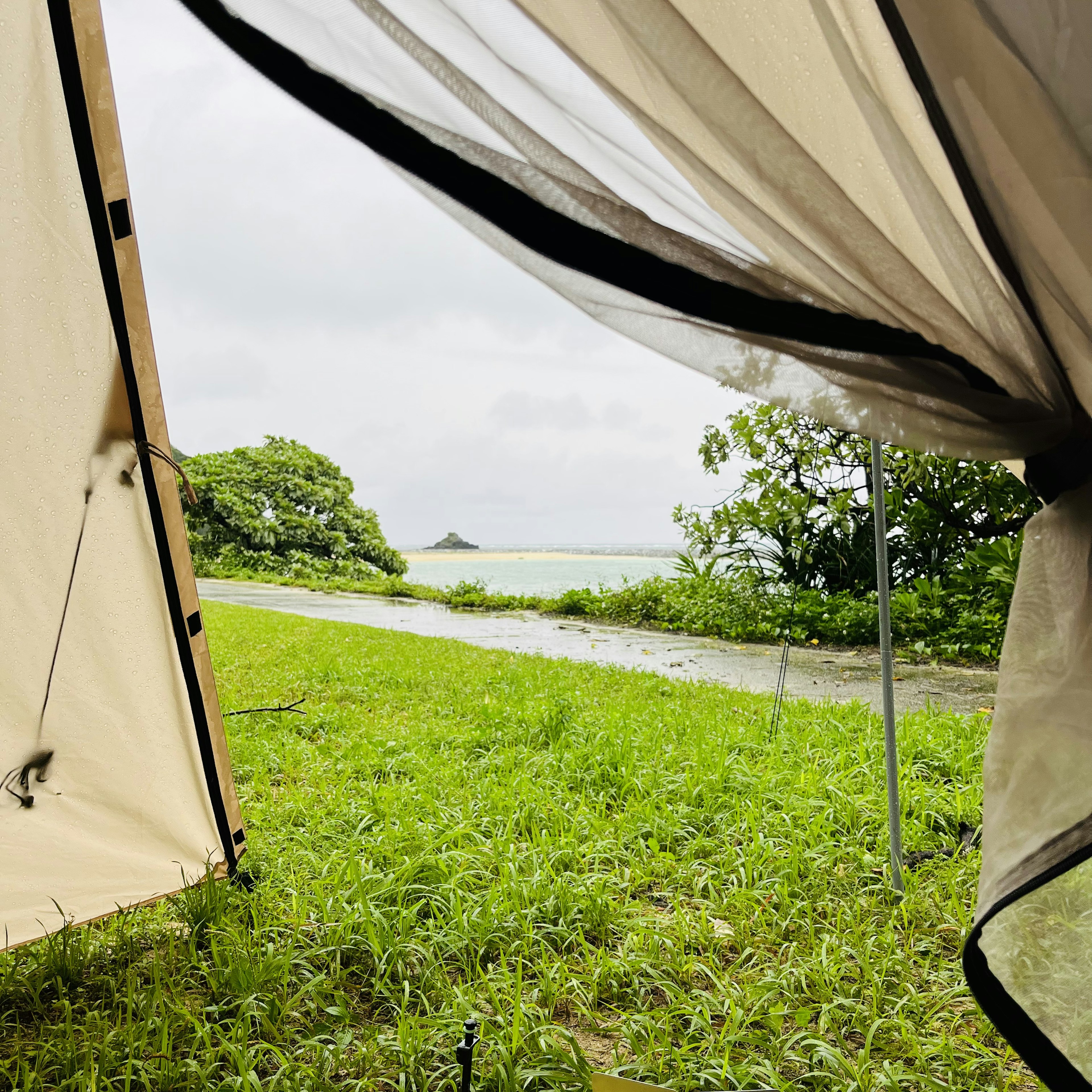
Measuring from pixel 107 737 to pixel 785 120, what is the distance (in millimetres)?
1613

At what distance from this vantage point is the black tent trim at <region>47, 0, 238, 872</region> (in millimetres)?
1156

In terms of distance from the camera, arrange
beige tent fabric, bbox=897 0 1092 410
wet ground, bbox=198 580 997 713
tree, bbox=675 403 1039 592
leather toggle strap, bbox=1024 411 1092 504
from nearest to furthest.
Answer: beige tent fabric, bbox=897 0 1092 410, leather toggle strap, bbox=1024 411 1092 504, wet ground, bbox=198 580 997 713, tree, bbox=675 403 1039 592

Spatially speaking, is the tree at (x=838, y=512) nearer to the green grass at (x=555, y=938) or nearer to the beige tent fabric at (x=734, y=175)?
the green grass at (x=555, y=938)

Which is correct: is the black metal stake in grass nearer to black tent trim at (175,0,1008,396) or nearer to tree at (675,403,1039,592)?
black tent trim at (175,0,1008,396)

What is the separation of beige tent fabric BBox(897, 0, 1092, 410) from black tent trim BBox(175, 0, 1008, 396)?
0.13 meters

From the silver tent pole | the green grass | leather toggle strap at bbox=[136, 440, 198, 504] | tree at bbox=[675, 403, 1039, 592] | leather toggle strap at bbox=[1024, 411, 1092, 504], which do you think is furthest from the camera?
tree at bbox=[675, 403, 1039, 592]

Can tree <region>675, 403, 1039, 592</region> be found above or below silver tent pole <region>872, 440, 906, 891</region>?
Result: above

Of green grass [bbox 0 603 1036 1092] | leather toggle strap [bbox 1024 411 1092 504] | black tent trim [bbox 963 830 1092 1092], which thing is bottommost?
green grass [bbox 0 603 1036 1092]

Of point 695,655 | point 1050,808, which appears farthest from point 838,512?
point 1050,808

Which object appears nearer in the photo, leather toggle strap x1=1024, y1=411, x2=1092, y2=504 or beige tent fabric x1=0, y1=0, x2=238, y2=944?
leather toggle strap x1=1024, y1=411, x2=1092, y2=504

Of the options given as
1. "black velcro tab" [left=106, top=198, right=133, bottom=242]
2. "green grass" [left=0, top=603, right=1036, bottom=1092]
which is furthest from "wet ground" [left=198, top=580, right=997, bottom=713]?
"black velcro tab" [left=106, top=198, right=133, bottom=242]

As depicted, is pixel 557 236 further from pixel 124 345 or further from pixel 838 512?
pixel 838 512

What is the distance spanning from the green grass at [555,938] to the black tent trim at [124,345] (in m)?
0.31

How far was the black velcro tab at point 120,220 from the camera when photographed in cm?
129
